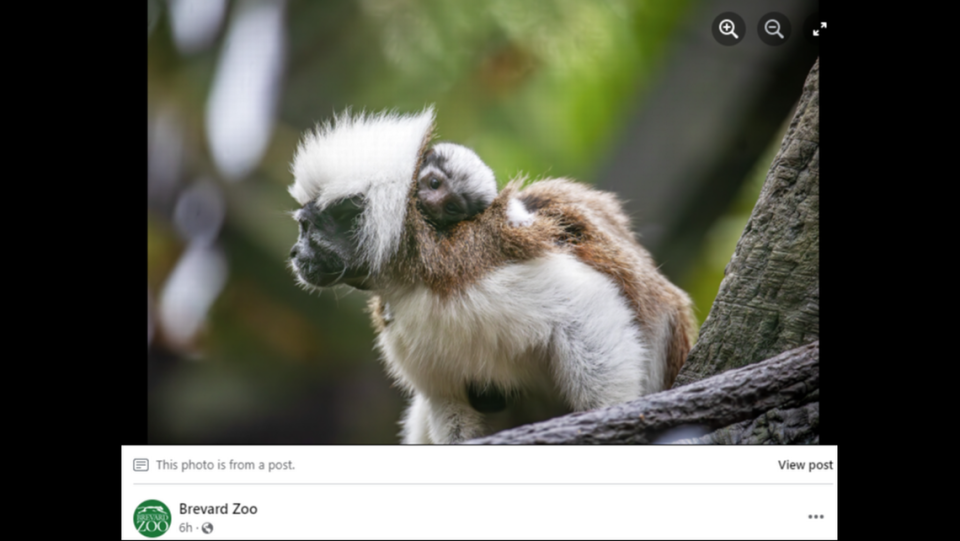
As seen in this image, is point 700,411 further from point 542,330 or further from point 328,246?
point 328,246

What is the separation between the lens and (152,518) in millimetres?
1472

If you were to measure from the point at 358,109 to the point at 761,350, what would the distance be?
1.41 meters

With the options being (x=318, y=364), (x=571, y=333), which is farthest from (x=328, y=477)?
(x=318, y=364)

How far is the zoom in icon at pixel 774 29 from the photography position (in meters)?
1.59

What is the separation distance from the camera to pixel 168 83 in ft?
7.40

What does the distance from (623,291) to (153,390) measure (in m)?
1.33

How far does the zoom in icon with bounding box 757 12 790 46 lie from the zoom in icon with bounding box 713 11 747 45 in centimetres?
4

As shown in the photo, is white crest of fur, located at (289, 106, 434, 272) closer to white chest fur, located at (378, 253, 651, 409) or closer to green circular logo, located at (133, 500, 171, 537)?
white chest fur, located at (378, 253, 651, 409)

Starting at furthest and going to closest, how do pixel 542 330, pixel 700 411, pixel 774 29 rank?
pixel 542 330 → pixel 774 29 → pixel 700 411

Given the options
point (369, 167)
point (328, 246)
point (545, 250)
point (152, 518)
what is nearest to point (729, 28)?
point (545, 250)

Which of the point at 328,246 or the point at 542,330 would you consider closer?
the point at 542,330

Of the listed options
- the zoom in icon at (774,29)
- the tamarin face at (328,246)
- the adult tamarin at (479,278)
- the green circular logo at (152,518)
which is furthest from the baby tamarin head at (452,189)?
the green circular logo at (152,518)

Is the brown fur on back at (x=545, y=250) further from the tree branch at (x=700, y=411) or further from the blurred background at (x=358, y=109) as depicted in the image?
the tree branch at (x=700, y=411)

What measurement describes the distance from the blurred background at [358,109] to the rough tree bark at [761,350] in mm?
322
